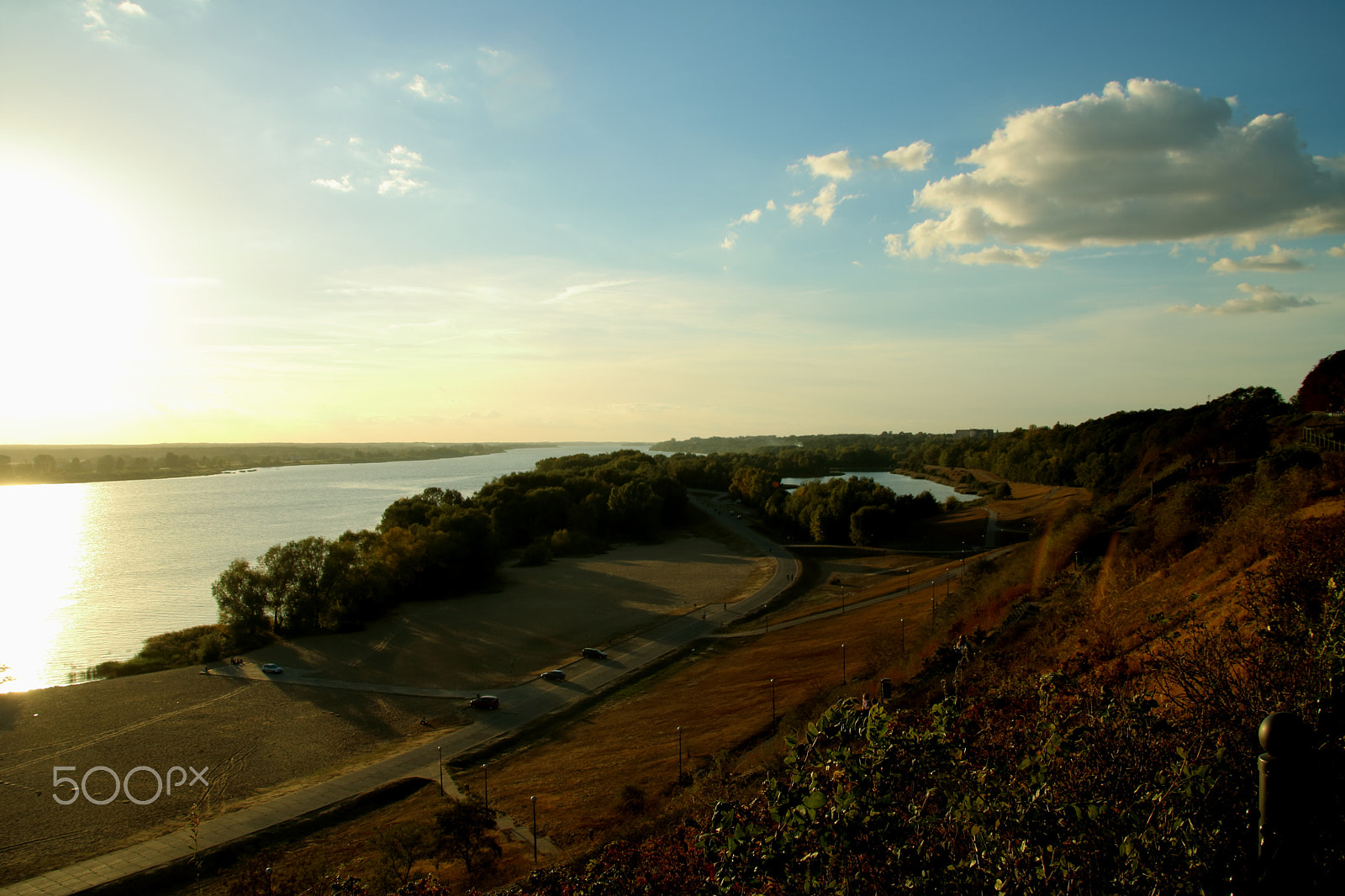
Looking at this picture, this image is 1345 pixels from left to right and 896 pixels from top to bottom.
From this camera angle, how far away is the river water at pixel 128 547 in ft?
118

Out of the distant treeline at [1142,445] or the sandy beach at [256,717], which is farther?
the distant treeline at [1142,445]

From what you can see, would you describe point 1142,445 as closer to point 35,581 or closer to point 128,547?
point 35,581

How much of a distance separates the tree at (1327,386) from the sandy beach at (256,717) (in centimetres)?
2811

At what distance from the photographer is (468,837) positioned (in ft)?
45.1

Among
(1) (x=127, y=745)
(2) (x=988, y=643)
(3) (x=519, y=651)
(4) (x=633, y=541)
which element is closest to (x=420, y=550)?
(3) (x=519, y=651)

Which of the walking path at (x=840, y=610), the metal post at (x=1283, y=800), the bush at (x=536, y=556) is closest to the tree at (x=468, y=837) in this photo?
the metal post at (x=1283, y=800)

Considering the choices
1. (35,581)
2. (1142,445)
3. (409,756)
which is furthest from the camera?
(35,581)

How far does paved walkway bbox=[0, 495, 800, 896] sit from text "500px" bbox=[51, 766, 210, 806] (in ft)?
10.3

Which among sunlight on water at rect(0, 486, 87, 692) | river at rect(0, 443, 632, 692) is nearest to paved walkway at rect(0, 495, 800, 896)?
sunlight on water at rect(0, 486, 87, 692)

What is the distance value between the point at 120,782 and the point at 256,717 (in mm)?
5036

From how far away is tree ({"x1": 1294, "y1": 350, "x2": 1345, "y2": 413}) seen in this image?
22438 millimetres

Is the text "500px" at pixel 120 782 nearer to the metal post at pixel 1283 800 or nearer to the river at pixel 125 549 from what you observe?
the river at pixel 125 549

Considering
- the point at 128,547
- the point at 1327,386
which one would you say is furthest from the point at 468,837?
the point at 128,547

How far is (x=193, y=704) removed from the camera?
25688mm
